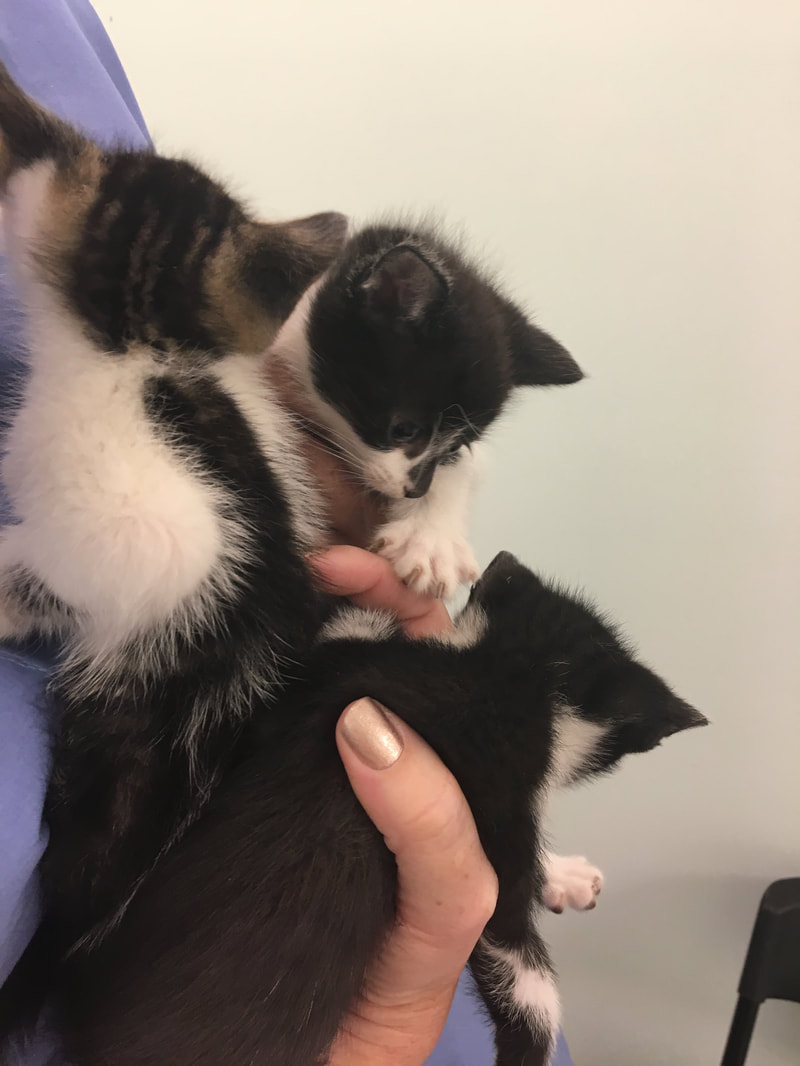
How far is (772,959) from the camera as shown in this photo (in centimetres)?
133

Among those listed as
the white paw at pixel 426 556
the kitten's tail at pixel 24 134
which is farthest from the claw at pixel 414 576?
the kitten's tail at pixel 24 134

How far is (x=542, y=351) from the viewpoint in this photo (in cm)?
100

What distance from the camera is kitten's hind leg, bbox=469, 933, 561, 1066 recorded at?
836 millimetres

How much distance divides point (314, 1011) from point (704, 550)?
45.7 inches

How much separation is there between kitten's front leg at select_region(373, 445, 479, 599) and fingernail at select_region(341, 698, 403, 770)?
0.24m

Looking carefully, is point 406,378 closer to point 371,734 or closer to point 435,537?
point 435,537

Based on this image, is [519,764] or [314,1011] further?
[519,764]

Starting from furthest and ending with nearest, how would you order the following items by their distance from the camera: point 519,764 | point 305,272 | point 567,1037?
point 567,1037 < point 519,764 < point 305,272

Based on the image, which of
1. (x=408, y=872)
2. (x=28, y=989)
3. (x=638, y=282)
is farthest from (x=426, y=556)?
(x=638, y=282)

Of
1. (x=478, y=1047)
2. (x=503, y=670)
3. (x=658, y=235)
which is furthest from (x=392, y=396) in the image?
(x=478, y=1047)

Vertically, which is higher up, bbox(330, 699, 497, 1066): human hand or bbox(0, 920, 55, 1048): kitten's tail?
bbox(330, 699, 497, 1066): human hand

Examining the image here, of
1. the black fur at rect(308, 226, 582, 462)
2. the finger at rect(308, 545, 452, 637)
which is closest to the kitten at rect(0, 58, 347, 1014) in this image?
the finger at rect(308, 545, 452, 637)

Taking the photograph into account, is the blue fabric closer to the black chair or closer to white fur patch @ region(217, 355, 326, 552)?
white fur patch @ region(217, 355, 326, 552)

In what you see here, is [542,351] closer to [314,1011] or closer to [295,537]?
[295,537]
